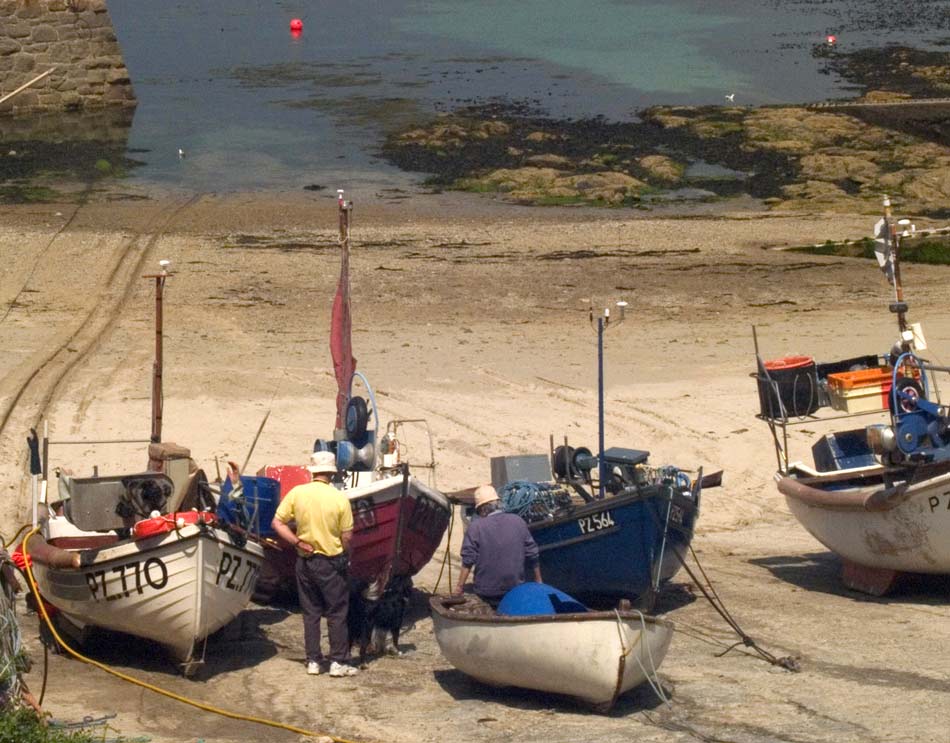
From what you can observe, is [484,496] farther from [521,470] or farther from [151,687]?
[151,687]

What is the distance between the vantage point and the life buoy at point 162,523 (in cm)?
925

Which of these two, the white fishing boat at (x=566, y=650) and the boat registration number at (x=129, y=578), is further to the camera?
the boat registration number at (x=129, y=578)

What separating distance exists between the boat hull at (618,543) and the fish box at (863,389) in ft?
6.64

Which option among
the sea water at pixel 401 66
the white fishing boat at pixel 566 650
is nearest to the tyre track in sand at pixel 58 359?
the white fishing boat at pixel 566 650

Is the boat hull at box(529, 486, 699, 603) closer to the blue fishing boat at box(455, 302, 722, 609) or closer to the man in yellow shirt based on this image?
the blue fishing boat at box(455, 302, 722, 609)

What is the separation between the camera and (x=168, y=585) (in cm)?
924

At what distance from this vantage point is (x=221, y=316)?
17.8 m

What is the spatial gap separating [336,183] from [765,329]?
1123 cm

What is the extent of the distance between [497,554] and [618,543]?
1.26m

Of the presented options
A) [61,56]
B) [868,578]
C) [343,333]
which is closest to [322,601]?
[343,333]

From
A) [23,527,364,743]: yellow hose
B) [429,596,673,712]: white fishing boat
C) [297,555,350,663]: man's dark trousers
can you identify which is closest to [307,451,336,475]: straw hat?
[297,555,350,663]: man's dark trousers

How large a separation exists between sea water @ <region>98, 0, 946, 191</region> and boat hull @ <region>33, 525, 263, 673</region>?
58.3 ft

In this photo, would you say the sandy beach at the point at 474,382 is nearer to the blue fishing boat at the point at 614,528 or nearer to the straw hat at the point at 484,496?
the blue fishing boat at the point at 614,528

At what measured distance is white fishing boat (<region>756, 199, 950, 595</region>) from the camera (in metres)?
10.9
